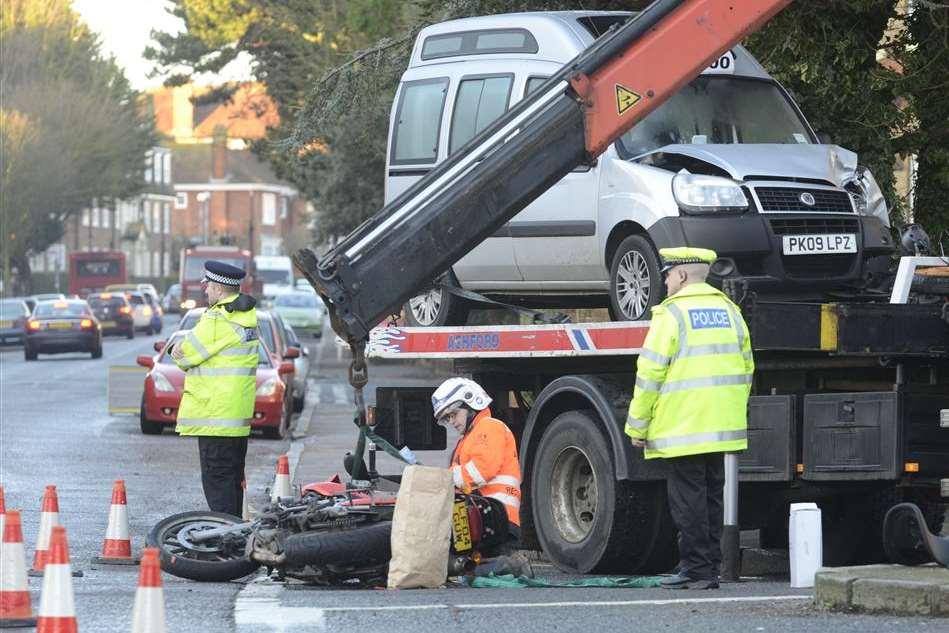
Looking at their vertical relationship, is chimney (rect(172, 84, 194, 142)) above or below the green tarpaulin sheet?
above

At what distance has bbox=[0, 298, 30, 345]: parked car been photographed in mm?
55625

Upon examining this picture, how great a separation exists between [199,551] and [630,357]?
100 inches

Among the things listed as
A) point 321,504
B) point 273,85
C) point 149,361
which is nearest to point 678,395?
point 321,504

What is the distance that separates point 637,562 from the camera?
422 inches

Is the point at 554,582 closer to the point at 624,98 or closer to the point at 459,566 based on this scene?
the point at 459,566

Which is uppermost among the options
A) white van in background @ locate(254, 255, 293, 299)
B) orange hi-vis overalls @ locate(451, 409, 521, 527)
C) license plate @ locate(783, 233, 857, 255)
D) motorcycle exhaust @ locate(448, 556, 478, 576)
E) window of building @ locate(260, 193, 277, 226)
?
window of building @ locate(260, 193, 277, 226)

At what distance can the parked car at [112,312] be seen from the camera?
211ft

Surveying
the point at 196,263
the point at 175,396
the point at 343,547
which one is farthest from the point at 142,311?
the point at 343,547

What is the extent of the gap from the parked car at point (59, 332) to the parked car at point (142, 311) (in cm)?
1974

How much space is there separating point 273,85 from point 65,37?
29556 mm

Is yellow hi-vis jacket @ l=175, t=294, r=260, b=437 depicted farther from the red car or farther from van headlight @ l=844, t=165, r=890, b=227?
A: the red car

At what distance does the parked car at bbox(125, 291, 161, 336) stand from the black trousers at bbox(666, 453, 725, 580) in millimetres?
59956

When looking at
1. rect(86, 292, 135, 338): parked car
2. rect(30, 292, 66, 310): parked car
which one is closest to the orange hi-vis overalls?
rect(30, 292, 66, 310): parked car

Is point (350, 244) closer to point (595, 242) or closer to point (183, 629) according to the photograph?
point (595, 242)
